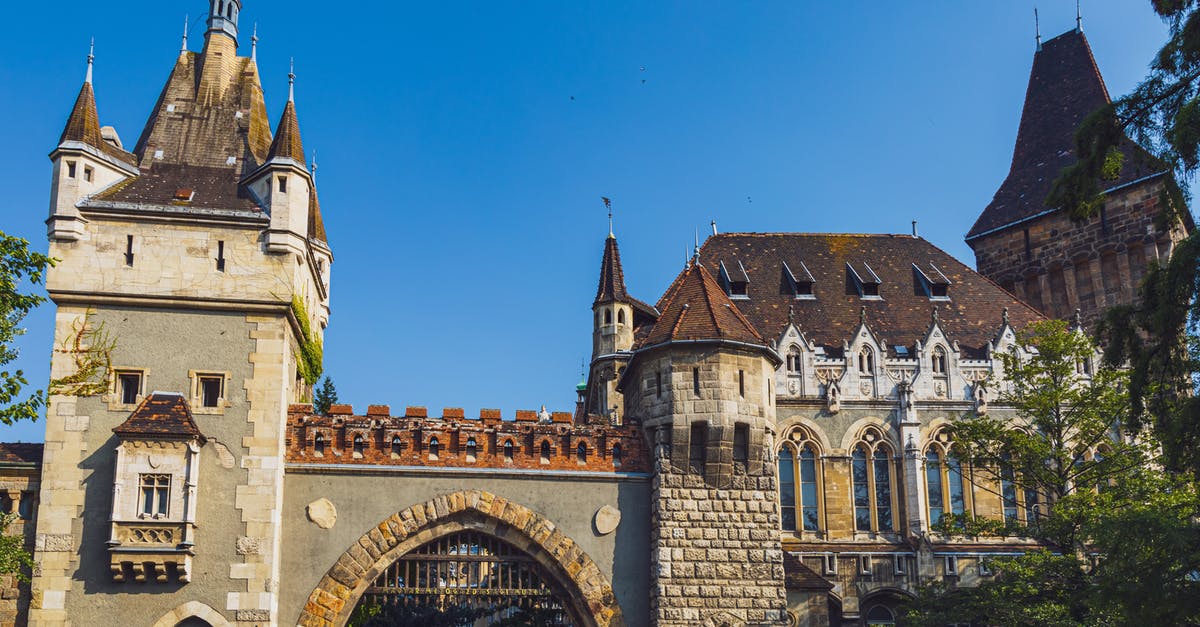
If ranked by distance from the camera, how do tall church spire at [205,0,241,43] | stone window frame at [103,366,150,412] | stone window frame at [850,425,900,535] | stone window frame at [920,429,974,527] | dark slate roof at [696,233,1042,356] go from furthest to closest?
dark slate roof at [696,233,1042,356] → stone window frame at [920,429,974,527] → stone window frame at [850,425,900,535] → tall church spire at [205,0,241,43] → stone window frame at [103,366,150,412]

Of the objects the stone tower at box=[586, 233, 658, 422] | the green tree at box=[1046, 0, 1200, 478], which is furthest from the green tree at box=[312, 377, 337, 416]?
the green tree at box=[1046, 0, 1200, 478]

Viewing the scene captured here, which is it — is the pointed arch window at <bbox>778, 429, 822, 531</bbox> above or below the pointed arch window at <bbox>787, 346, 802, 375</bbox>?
below

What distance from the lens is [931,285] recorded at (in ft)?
116

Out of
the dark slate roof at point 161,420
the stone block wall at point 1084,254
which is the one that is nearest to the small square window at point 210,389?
the dark slate roof at point 161,420

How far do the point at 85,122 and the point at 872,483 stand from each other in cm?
2020

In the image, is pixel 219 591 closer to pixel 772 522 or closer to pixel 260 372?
pixel 260 372

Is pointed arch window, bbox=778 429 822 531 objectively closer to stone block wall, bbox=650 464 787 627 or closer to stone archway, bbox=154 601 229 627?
stone block wall, bbox=650 464 787 627

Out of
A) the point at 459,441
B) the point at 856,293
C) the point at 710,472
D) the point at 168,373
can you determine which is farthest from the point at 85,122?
the point at 856,293

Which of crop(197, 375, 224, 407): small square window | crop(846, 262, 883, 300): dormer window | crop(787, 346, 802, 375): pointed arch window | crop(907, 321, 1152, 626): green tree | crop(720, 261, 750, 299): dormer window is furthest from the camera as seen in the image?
crop(846, 262, 883, 300): dormer window

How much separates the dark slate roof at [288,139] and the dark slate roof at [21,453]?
6.35 metres

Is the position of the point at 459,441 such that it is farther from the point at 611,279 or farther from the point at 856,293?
the point at 856,293

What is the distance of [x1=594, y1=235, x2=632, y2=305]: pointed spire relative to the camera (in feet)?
111

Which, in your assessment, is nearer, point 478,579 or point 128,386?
point 128,386

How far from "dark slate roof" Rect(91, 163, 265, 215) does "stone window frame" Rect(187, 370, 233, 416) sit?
296cm
